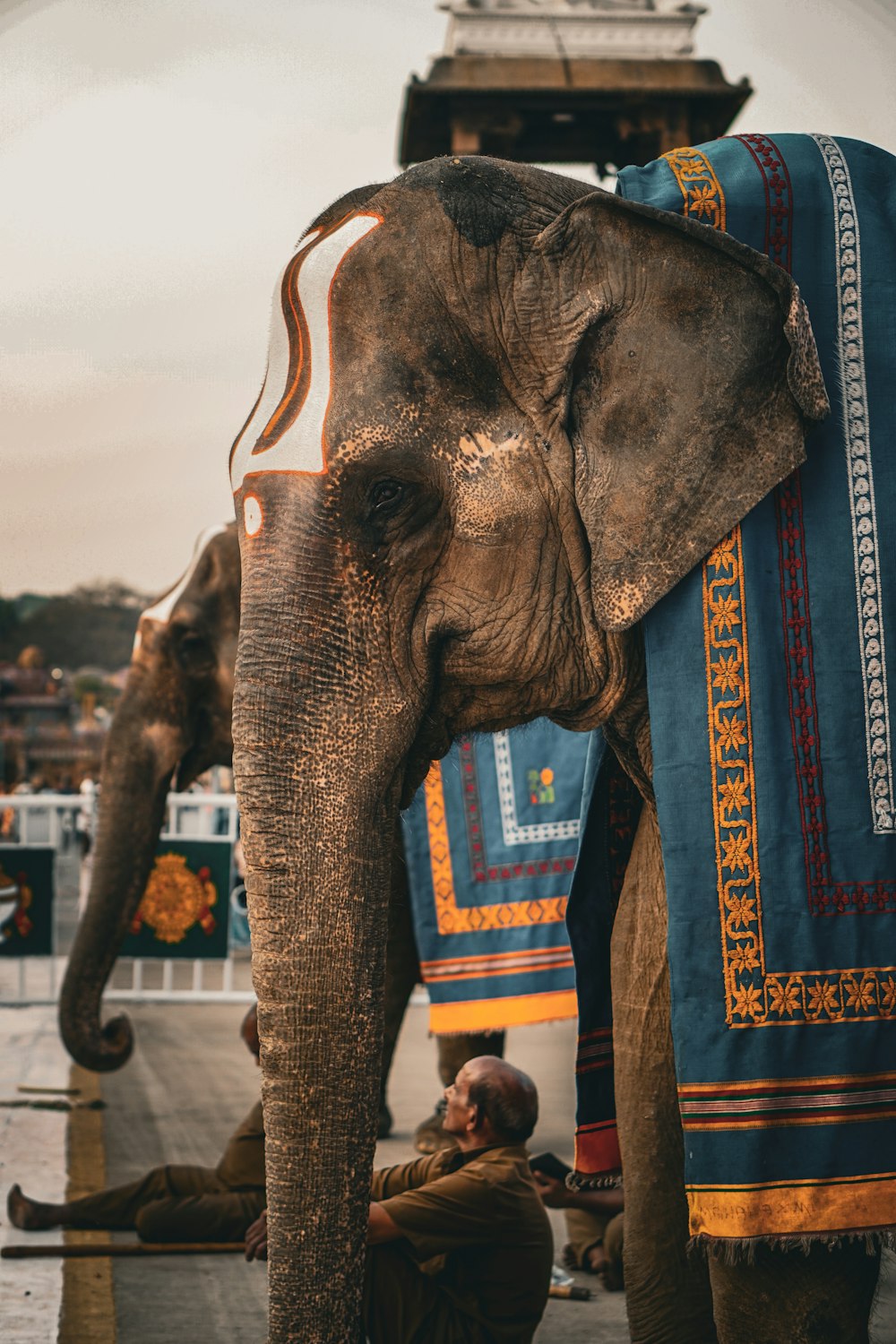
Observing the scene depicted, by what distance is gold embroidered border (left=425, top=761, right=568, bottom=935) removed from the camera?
480 cm

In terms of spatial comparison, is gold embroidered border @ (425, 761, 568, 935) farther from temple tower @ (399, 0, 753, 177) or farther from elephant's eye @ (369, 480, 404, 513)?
temple tower @ (399, 0, 753, 177)

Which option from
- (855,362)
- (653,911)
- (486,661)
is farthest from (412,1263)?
(855,362)

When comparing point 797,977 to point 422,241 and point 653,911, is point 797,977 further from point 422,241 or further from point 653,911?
point 422,241

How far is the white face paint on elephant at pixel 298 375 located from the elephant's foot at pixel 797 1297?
1.23 metres

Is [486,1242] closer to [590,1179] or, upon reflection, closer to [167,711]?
[590,1179]

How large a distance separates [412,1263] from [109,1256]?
142cm

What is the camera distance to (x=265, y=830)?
6.83 ft

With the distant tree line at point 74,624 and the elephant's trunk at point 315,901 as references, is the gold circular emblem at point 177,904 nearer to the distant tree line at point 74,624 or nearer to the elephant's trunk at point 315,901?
the elephant's trunk at point 315,901

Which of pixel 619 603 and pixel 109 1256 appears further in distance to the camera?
pixel 109 1256

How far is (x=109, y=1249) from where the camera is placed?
170 inches

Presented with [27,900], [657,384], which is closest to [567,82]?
[27,900]

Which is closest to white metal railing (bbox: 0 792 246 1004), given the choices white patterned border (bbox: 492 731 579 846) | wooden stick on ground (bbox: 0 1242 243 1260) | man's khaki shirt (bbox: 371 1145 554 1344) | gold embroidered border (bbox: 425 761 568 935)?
gold embroidered border (bbox: 425 761 568 935)

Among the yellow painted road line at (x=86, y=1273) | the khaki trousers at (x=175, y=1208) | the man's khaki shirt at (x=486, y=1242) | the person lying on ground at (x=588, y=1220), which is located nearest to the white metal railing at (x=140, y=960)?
the yellow painted road line at (x=86, y=1273)

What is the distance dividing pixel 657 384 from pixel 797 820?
25.0 inches
